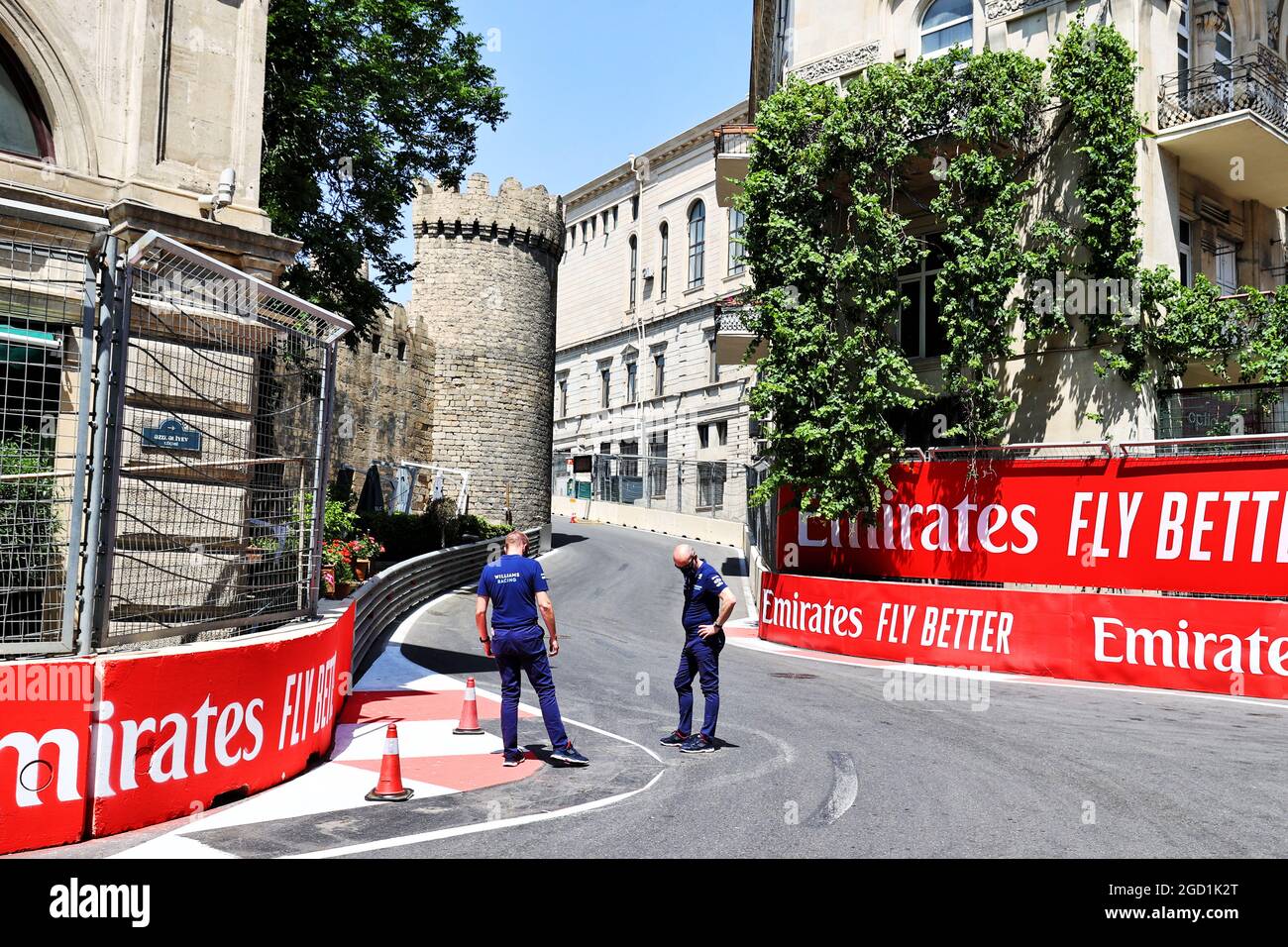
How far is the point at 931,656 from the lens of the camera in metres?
17.1

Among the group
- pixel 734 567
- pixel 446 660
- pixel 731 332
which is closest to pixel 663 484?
pixel 734 567

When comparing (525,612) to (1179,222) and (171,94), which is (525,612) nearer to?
(171,94)

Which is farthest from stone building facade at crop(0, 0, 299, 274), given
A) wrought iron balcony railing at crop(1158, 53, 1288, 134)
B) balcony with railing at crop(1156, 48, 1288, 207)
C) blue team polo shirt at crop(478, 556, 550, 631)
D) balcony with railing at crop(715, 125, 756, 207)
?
wrought iron balcony railing at crop(1158, 53, 1288, 134)

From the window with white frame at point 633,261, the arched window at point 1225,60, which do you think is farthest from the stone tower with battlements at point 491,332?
the arched window at point 1225,60

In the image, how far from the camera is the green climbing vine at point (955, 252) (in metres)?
18.0

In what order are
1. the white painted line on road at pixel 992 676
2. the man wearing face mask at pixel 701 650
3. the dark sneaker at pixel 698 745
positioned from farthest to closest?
the white painted line on road at pixel 992 676
the man wearing face mask at pixel 701 650
the dark sneaker at pixel 698 745

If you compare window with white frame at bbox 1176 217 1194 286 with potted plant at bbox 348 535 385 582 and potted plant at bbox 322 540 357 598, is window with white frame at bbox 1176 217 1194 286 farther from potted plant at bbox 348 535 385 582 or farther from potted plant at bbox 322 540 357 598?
potted plant at bbox 322 540 357 598

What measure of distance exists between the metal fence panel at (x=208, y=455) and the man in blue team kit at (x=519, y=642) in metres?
1.63

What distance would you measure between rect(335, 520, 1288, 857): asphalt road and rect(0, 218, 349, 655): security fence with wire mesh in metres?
2.51

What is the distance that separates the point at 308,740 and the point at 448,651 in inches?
312

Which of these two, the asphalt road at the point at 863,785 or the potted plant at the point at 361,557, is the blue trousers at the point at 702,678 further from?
the potted plant at the point at 361,557

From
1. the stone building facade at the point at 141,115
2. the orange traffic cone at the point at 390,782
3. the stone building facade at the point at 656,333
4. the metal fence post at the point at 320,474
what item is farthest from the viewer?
the stone building facade at the point at 656,333

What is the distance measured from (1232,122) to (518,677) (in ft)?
55.4

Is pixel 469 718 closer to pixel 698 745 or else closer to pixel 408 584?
pixel 698 745
